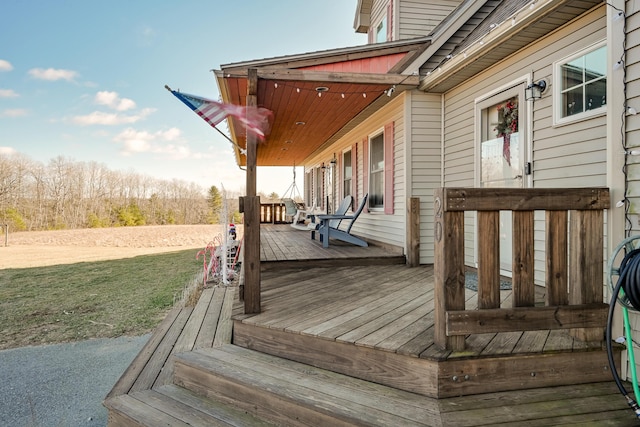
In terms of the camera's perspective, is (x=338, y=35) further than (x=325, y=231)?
Yes

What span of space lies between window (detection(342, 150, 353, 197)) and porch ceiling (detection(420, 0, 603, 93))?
3410 mm

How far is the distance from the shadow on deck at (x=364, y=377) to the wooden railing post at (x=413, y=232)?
1853 mm

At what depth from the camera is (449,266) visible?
1807 mm

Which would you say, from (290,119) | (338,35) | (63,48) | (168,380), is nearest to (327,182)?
(290,119)

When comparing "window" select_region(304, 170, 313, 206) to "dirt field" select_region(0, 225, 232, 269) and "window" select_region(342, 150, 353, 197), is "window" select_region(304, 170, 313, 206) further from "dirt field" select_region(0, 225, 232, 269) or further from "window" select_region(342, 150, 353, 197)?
"dirt field" select_region(0, 225, 232, 269)

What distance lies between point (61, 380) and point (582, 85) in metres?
5.40

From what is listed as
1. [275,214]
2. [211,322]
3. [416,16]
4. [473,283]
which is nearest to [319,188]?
[275,214]

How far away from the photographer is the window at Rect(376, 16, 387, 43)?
6730 mm

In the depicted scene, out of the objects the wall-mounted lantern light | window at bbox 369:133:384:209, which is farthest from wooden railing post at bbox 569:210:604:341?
window at bbox 369:133:384:209

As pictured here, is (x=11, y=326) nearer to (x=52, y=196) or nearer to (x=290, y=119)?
(x=290, y=119)

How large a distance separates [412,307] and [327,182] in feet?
23.7

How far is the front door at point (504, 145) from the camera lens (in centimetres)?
339

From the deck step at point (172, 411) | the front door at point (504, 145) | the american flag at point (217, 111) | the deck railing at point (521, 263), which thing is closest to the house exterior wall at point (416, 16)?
the front door at point (504, 145)

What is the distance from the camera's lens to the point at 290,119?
5.86 metres
